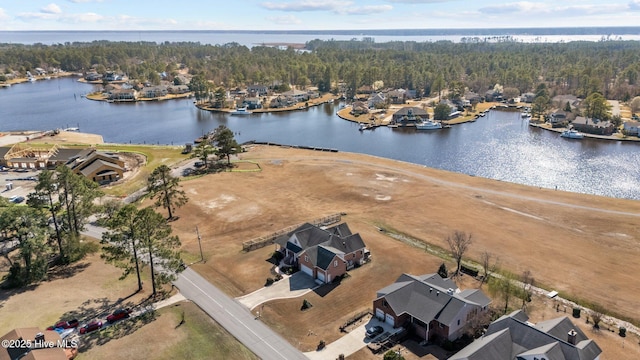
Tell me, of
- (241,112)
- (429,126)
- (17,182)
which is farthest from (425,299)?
(241,112)

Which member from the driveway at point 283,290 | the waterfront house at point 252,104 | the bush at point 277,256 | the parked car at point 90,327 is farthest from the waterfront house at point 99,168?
the waterfront house at point 252,104

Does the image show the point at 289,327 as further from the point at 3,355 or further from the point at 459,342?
the point at 3,355

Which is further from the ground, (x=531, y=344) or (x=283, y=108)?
(x=283, y=108)

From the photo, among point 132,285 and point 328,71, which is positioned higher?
point 328,71

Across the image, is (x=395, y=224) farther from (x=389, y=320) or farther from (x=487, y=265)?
(x=389, y=320)

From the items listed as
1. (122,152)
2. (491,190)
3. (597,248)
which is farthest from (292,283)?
(122,152)
